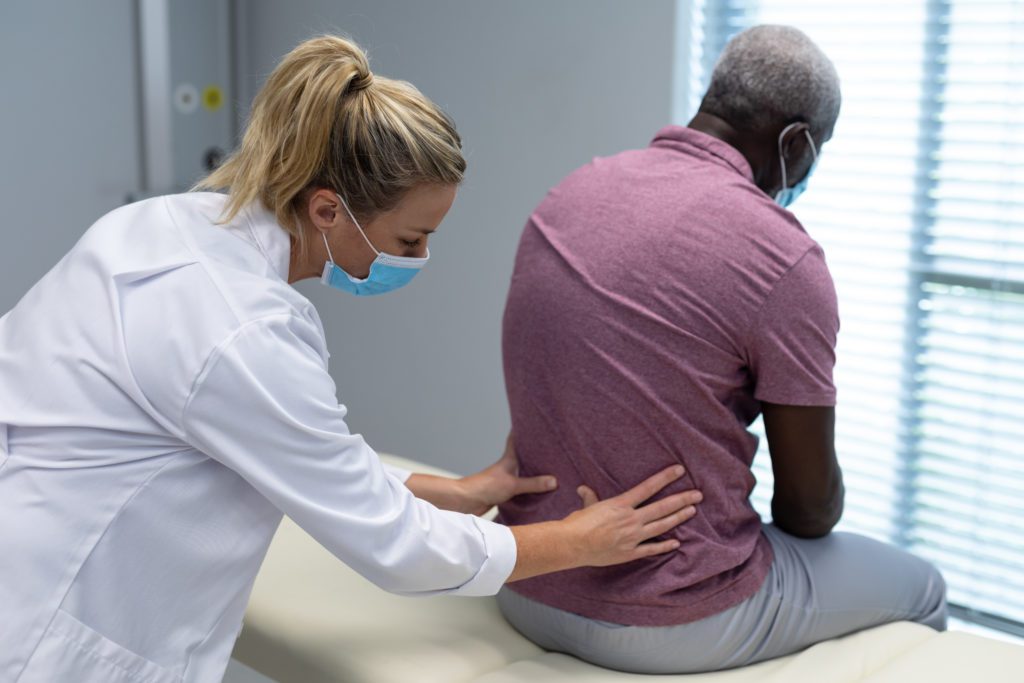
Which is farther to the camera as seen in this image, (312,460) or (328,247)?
(328,247)

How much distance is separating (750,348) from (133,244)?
2.48 feet

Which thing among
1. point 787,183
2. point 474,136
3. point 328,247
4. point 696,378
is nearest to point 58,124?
point 474,136

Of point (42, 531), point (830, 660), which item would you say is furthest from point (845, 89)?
point (42, 531)

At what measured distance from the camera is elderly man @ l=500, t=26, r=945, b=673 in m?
1.38

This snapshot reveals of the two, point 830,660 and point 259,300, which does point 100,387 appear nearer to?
point 259,300

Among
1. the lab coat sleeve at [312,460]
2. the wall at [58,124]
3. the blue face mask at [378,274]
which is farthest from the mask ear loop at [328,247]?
the wall at [58,124]

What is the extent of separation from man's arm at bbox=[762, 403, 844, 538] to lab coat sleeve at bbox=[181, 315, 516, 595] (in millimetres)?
436

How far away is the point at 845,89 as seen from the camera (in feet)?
7.35

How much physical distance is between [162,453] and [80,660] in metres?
0.24

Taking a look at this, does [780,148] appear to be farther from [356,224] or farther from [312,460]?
[312,460]

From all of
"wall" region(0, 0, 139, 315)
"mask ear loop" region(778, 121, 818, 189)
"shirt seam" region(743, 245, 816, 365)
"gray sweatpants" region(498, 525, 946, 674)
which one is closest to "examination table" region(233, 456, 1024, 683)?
"gray sweatpants" region(498, 525, 946, 674)

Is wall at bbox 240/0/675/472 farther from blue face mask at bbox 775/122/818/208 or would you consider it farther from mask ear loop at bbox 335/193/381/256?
mask ear loop at bbox 335/193/381/256

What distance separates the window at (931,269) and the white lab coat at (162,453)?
1348 millimetres

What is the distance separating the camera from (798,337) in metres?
1.38
